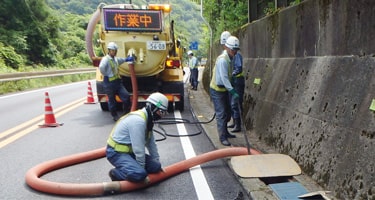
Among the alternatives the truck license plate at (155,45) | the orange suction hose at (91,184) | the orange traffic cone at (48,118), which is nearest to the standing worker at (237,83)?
the orange suction hose at (91,184)

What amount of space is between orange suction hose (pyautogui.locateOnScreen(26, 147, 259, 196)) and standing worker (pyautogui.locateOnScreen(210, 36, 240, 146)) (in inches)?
37.7

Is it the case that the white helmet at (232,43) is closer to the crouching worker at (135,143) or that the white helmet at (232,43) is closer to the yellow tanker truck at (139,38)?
the crouching worker at (135,143)

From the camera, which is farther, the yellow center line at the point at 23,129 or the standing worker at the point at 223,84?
the yellow center line at the point at 23,129

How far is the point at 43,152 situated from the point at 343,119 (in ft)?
14.5

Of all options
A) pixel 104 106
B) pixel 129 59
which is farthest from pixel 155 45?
pixel 104 106

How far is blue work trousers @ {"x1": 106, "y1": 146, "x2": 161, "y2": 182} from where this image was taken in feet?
13.4

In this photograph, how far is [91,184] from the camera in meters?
3.98

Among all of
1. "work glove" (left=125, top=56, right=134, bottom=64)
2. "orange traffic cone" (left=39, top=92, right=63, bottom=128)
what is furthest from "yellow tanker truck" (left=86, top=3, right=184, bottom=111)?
"orange traffic cone" (left=39, top=92, right=63, bottom=128)

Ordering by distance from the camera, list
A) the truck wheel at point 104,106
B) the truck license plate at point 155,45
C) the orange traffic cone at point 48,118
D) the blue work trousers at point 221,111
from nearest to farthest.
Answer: the blue work trousers at point 221,111, the orange traffic cone at point 48,118, the truck license plate at point 155,45, the truck wheel at point 104,106

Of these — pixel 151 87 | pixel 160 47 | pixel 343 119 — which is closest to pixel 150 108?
pixel 343 119

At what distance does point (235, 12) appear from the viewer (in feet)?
43.8

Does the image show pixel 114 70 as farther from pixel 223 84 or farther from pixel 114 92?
pixel 223 84

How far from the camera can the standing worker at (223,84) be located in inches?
234

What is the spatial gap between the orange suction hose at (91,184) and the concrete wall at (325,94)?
2.97 ft
